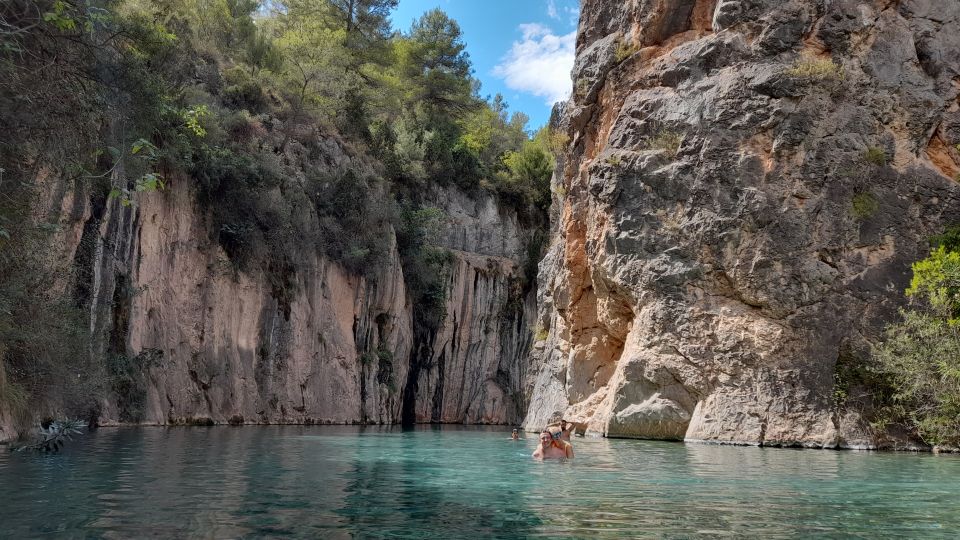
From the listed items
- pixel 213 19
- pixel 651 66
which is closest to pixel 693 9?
pixel 651 66

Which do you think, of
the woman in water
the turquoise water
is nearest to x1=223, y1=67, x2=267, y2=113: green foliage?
the turquoise water

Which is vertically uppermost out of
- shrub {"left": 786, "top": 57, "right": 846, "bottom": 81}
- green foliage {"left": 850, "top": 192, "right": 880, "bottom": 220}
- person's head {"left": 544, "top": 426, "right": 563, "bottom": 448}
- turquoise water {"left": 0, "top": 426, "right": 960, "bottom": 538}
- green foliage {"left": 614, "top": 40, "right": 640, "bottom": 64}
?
green foliage {"left": 614, "top": 40, "right": 640, "bottom": 64}

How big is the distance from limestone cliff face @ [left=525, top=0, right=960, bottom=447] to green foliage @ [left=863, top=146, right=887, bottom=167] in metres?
0.03

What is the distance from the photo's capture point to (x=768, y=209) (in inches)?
750

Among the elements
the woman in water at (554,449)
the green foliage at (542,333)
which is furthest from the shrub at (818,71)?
the green foliage at (542,333)

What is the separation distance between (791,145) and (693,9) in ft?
19.3

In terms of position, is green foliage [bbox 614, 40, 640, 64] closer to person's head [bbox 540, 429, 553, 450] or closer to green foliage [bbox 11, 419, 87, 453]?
person's head [bbox 540, 429, 553, 450]

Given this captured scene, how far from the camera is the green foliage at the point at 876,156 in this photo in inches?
748

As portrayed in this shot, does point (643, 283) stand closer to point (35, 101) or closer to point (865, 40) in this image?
point (865, 40)

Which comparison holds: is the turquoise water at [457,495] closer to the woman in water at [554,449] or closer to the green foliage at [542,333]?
the woman in water at [554,449]

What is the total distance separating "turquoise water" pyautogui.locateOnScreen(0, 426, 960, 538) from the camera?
19.7 ft

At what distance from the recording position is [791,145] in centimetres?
1934

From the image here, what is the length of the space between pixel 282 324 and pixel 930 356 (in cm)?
2088

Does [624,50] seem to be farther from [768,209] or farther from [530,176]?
[530,176]
